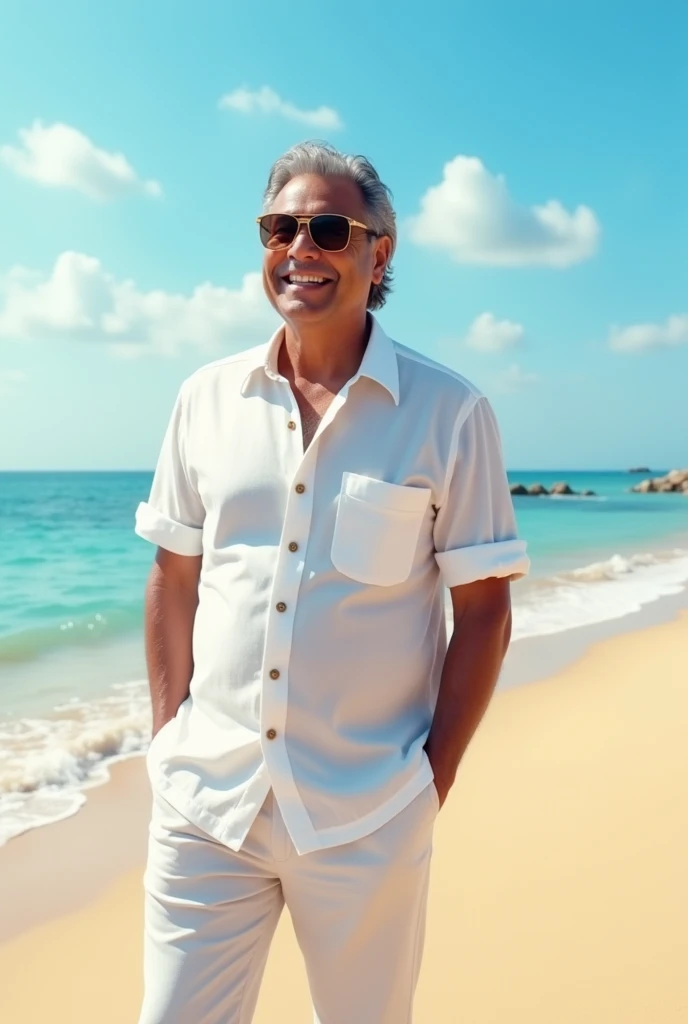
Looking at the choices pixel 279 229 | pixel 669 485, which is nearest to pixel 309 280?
pixel 279 229

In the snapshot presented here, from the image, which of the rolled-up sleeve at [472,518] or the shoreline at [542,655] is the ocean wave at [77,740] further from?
the rolled-up sleeve at [472,518]

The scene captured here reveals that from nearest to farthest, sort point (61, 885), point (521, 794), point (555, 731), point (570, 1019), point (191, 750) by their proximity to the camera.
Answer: point (191, 750) → point (570, 1019) → point (61, 885) → point (521, 794) → point (555, 731)

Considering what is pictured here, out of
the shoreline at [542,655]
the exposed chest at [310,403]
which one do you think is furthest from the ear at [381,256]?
the shoreline at [542,655]

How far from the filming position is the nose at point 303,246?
2211 millimetres

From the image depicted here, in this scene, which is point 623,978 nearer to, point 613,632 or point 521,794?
point 521,794

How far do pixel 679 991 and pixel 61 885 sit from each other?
8.82ft

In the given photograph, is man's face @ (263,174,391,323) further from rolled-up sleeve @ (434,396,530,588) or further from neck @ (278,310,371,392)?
rolled-up sleeve @ (434,396,530,588)

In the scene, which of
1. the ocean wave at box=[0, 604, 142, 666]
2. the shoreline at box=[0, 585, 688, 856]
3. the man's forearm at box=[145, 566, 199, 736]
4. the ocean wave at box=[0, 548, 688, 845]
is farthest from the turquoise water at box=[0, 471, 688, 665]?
Result: the man's forearm at box=[145, 566, 199, 736]

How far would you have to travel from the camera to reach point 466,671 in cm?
216

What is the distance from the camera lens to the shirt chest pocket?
2.02 meters

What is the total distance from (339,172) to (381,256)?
243 mm

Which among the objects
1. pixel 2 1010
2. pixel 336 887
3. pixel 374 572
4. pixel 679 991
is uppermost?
pixel 374 572

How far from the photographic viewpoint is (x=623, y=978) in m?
3.38

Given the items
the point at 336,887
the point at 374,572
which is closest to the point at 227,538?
the point at 374,572
